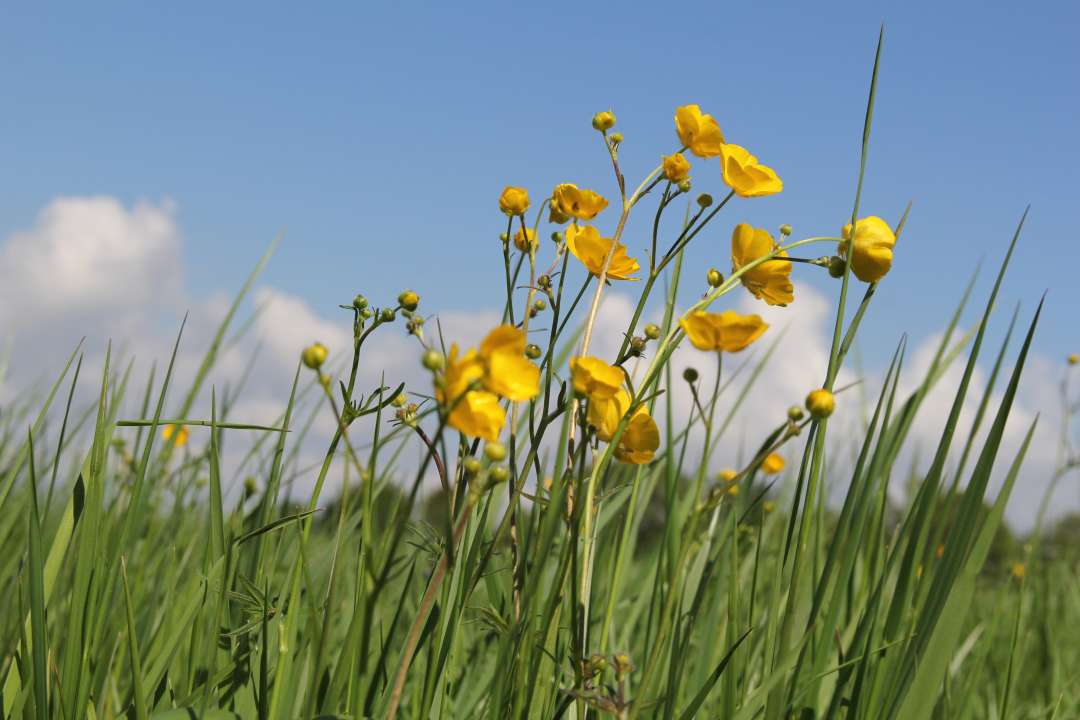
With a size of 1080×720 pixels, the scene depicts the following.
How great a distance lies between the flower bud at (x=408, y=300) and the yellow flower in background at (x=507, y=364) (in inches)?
10.9

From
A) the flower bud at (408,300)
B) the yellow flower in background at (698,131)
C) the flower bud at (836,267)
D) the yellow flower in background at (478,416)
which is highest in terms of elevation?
the yellow flower in background at (698,131)

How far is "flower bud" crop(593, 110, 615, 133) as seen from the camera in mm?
1313

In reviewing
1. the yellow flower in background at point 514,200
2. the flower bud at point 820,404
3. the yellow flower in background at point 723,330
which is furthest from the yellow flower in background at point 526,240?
the flower bud at point 820,404

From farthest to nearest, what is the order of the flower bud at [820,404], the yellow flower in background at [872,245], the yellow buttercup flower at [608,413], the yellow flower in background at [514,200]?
the yellow flower in background at [514,200], the yellow flower in background at [872,245], the yellow buttercup flower at [608,413], the flower bud at [820,404]

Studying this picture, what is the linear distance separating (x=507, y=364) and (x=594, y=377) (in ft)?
0.46

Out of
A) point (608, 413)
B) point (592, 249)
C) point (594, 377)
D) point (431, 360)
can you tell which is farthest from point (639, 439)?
point (431, 360)

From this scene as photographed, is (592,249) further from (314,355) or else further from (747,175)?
(314,355)

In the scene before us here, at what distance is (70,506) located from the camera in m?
1.33

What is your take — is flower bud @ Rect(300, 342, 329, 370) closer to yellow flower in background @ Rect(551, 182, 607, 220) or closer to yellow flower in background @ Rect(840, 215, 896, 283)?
yellow flower in background @ Rect(551, 182, 607, 220)

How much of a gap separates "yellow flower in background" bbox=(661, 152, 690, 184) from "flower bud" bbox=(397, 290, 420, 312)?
16.2 inches

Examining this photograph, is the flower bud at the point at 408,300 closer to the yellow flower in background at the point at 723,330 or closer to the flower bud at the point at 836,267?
the yellow flower in background at the point at 723,330

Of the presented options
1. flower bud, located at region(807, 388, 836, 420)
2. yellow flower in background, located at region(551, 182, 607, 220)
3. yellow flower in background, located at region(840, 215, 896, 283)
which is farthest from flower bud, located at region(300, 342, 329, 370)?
yellow flower in background, located at region(840, 215, 896, 283)

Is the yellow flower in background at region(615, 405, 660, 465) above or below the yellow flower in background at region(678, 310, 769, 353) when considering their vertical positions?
below

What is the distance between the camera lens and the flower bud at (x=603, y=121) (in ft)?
4.31
